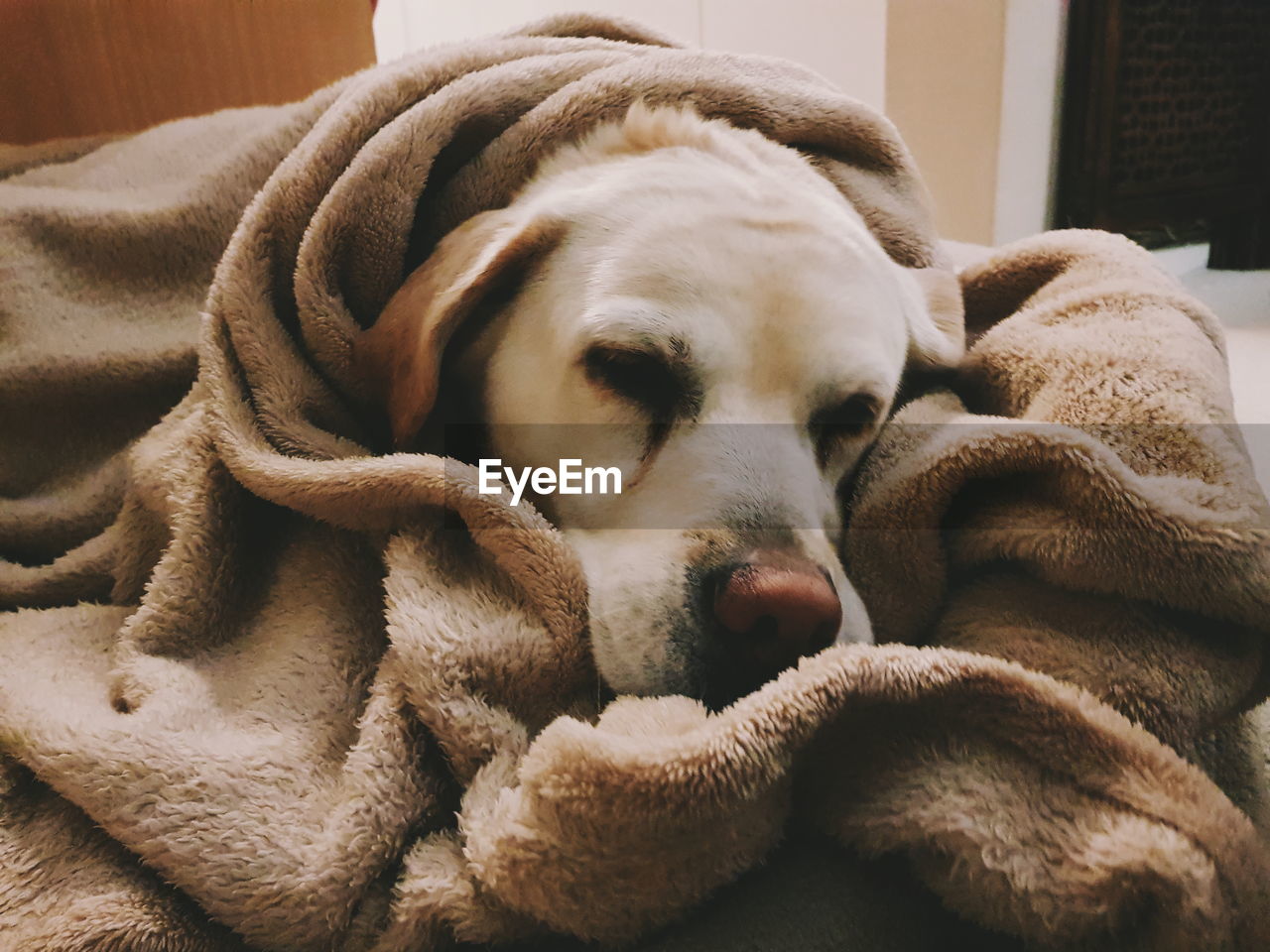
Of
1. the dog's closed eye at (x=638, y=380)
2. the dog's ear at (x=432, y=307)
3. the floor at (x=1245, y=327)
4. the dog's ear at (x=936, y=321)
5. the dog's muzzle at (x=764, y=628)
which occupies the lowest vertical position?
the floor at (x=1245, y=327)

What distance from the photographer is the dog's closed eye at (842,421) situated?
3.43 feet

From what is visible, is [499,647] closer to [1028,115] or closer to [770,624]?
[770,624]

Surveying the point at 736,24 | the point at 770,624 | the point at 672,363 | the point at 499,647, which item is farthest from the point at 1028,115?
the point at 499,647

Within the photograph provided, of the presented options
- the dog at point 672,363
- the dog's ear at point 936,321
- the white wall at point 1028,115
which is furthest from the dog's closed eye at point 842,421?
the white wall at point 1028,115

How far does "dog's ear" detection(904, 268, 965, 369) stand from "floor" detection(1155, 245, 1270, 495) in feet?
1.77

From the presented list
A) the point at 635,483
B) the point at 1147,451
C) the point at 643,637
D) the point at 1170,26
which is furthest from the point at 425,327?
the point at 1170,26

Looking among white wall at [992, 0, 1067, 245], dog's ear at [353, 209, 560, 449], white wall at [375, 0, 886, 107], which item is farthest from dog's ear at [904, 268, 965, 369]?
white wall at [375, 0, 886, 107]

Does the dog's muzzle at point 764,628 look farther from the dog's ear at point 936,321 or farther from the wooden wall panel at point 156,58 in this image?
the wooden wall panel at point 156,58

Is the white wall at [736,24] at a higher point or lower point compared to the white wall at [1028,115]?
higher

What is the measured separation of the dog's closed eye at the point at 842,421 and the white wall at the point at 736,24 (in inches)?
134

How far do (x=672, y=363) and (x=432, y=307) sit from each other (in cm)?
28

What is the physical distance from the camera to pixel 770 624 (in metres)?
0.75

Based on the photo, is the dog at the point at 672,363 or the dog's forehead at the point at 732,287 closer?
the dog at the point at 672,363

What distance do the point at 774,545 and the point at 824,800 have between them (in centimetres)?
28
